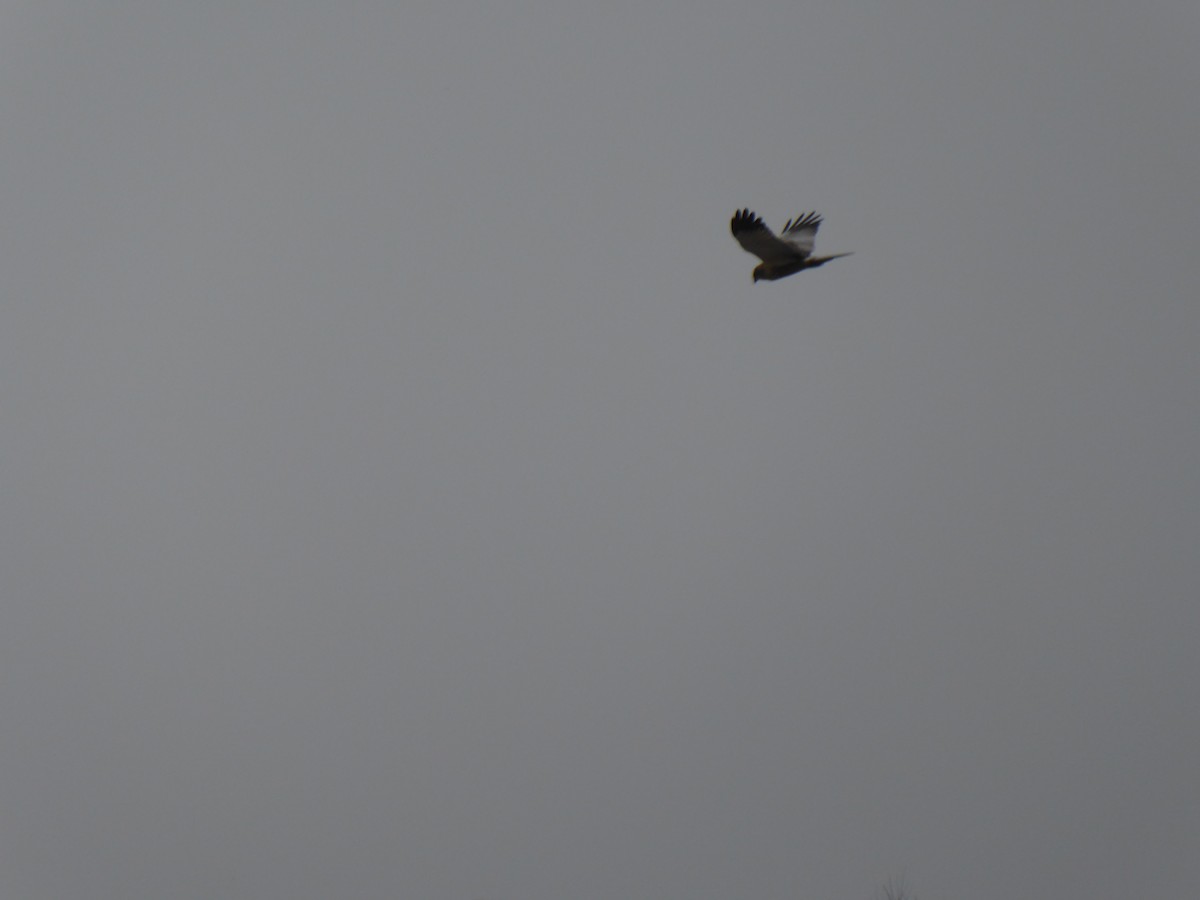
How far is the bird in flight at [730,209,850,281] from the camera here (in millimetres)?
9719

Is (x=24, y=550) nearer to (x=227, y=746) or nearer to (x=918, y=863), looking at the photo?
(x=227, y=746)

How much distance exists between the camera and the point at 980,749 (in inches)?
1420

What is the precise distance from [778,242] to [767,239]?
0.13 metres

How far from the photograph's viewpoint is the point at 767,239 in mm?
9727

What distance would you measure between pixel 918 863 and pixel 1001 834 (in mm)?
3019

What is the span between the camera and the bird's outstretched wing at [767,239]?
31.8ft

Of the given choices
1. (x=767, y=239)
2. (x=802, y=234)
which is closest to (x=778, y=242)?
(x=767, y=239)

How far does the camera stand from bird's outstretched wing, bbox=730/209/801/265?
382 inches

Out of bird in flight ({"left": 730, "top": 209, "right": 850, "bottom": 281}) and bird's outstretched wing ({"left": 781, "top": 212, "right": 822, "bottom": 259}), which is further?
bird's outstretched wing ({"left": 781, "top": 212, "right": 822, "bottom": 259})

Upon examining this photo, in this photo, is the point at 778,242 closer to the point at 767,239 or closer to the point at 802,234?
the point at 767,239

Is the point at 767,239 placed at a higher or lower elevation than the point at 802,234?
lower

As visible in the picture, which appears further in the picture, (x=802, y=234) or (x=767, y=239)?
(x=802, y=234)

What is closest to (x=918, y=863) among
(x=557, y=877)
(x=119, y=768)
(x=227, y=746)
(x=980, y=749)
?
(x=980, y=749)

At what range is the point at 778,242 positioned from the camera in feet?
32.2
